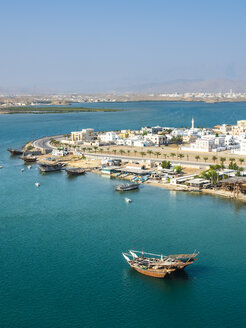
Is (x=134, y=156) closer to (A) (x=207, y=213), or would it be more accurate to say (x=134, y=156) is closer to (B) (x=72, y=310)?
(A) (x=207, y=213)

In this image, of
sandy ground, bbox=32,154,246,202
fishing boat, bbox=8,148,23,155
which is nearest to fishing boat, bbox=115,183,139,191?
sandy ground, bbox=32,154,246,202

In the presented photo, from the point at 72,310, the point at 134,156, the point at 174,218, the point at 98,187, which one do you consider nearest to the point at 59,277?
the point at 72,310

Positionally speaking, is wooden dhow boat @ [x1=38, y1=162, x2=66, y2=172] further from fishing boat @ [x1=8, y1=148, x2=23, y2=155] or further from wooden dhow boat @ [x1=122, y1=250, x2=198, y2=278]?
wooden dhow boat @ [x1=122, y1=250, x2=198, y2=278]

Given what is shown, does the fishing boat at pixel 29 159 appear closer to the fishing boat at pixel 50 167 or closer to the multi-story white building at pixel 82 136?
the fishing boat at pixel 50 167

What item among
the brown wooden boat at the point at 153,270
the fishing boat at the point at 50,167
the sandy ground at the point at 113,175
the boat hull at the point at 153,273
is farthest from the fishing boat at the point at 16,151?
the boat hull at the point at 153,273

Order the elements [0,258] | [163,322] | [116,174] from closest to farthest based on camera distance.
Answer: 1. [163,322]
2. [0,258]
3. [116,174]

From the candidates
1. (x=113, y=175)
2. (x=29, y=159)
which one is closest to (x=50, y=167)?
(x=29, y=159)

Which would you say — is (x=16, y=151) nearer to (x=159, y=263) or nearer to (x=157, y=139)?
(x=157, y=139)
